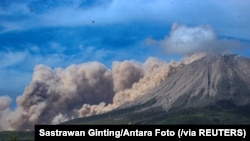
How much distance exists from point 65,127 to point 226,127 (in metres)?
14.7

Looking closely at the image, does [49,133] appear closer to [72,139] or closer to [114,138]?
[72,139]

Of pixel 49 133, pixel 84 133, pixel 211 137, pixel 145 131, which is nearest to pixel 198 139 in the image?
pixel 211 137

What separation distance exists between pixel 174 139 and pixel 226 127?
485cm

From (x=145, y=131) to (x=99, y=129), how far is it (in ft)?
13.9

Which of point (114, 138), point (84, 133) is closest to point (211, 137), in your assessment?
point (114, 138)

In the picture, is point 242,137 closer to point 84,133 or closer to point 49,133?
point 84,133

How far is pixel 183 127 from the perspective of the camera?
45.2m

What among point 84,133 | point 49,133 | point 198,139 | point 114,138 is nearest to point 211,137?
point 198,139

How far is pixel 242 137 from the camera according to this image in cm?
4438

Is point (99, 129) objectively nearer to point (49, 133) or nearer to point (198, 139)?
point (49, 133)

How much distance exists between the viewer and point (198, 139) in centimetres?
4478

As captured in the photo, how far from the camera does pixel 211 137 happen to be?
147 ft

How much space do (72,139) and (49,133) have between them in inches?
85.7

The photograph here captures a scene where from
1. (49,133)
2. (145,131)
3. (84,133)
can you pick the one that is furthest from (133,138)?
(49,133)
